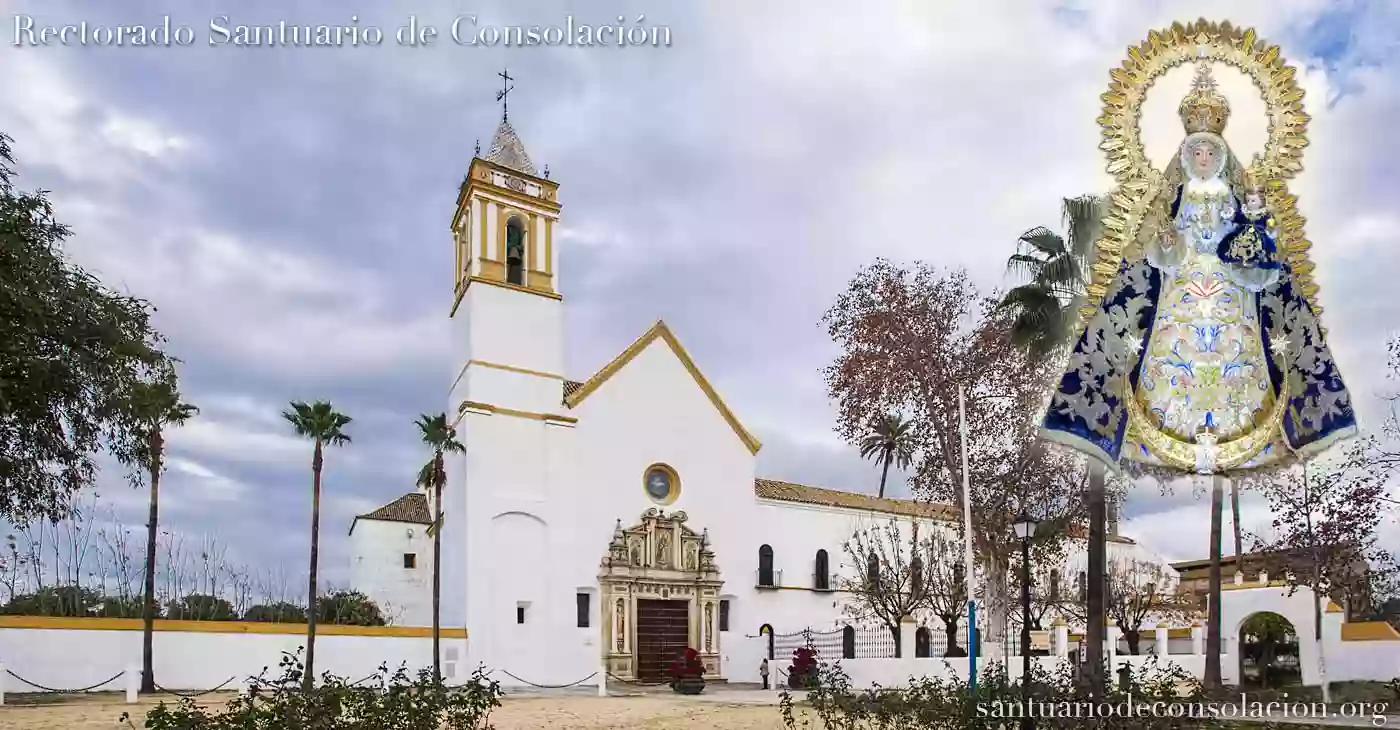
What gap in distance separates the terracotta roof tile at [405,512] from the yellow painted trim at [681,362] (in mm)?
8059

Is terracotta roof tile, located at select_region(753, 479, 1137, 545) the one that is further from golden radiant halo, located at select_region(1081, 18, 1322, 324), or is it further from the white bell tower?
golden radiant halo, located at select_region(1081, 18, 1322, 324)

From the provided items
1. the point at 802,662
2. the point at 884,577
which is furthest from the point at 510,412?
the point at 884,577

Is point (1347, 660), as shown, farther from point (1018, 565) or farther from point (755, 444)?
point (755, 444)

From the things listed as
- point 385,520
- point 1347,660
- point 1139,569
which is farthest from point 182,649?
point 1139,569

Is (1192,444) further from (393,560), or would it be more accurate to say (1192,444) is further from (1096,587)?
(393,560)

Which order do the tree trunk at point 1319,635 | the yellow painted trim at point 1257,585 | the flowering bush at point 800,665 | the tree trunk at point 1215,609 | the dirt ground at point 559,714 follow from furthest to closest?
the flowering bush at point 800,665
the yellow painted trim at point 1257,585
the tree trunk at point 1215,609
the tree trunk at point 1319,635
the dirt ground at point 559,714

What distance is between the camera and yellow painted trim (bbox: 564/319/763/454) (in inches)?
1102

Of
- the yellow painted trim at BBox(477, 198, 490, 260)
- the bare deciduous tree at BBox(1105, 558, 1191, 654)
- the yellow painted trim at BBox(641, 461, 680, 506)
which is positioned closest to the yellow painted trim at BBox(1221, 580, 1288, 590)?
the bare deciduous tree at BBox(1105, 558, 1191, 654)

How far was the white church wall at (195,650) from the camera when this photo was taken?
63.9 ft

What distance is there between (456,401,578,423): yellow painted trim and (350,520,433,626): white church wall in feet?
25.9

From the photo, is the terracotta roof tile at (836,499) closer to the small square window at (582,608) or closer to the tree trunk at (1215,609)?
the small square window at (582,608)

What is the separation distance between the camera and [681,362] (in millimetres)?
29984

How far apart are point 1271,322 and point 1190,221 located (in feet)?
3.05

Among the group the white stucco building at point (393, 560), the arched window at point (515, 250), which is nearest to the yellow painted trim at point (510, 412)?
the arched window at point (515, 250)
